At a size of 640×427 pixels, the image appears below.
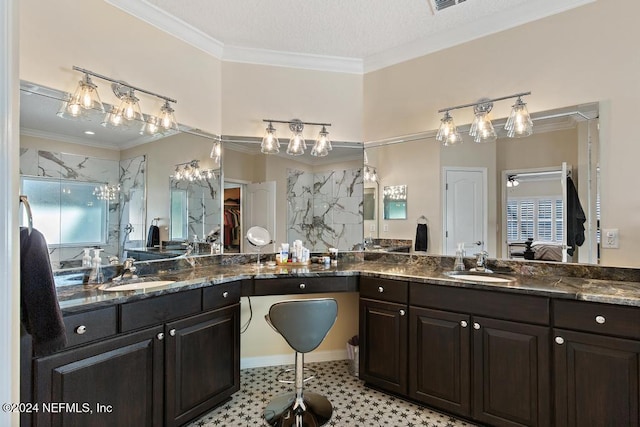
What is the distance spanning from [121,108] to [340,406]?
2.50 m

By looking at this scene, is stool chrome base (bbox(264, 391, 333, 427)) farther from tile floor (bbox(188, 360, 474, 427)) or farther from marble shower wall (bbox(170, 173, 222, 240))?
marble shower wall (bbox(170, 173, 222, 240))

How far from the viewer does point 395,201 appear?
279 centimetres

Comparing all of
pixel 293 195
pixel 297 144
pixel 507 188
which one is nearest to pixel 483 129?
pixel 507 188

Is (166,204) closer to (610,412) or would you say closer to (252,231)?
(252,231)

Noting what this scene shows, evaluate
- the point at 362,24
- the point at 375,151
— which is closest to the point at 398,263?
the point at 375,151

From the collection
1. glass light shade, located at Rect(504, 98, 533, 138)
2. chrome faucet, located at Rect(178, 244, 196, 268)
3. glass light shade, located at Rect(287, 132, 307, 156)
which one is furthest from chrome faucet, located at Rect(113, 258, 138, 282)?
glass light shade, located at Rect(504, 98, 533, 138)

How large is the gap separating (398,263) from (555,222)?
45.6 inches

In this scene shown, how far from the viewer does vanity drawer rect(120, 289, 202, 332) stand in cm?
160

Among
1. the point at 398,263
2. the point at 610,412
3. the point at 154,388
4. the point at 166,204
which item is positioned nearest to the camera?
the point at 610,412

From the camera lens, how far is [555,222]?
214cm

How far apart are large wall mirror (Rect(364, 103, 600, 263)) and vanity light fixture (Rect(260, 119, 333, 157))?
49 cm

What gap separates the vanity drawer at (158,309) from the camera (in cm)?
160

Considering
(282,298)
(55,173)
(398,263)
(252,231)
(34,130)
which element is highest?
(34,130)

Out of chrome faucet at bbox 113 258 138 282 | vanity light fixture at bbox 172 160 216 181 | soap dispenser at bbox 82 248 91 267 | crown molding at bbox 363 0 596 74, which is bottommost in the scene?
chrome faucet at bbox 113 258 138 282
